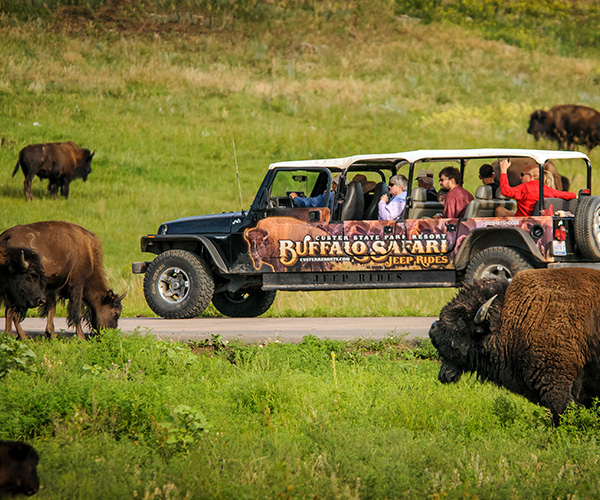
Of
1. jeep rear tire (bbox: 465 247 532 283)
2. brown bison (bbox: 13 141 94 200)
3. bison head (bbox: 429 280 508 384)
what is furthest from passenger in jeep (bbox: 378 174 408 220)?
brown bison (bbox: 13 141 94 200)

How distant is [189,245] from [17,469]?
8.12 m

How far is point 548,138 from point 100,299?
82.6ft

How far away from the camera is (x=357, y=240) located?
11531mm

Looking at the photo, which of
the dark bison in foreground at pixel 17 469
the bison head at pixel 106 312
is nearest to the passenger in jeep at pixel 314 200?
the bison head at pixel 106 312

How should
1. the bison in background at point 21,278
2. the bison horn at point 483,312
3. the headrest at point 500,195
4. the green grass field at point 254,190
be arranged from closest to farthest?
the green grass field at point 254,190 → the bison horn at point 483,312 → the bison in background at point 21,278 → the headrest at point 500,195

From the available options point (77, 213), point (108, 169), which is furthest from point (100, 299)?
point (108, 169)

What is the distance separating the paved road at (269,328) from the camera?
1016 centimetres

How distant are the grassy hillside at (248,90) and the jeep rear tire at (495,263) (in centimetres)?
234

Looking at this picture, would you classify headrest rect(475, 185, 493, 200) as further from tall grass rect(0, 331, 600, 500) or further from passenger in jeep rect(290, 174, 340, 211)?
tall grass rect(0, 331, 600, 500)

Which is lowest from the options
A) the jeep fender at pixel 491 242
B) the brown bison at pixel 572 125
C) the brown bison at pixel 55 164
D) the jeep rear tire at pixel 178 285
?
the jeep rear tire at pixel 178 285

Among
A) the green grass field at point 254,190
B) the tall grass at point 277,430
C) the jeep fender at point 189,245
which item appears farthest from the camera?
the jeep fender at point 189,245

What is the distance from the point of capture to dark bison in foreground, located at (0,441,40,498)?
14.4 feet

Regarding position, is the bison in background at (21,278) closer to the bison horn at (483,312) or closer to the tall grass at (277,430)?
the tall grass at (277,430)

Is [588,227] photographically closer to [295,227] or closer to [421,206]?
[421,206]
